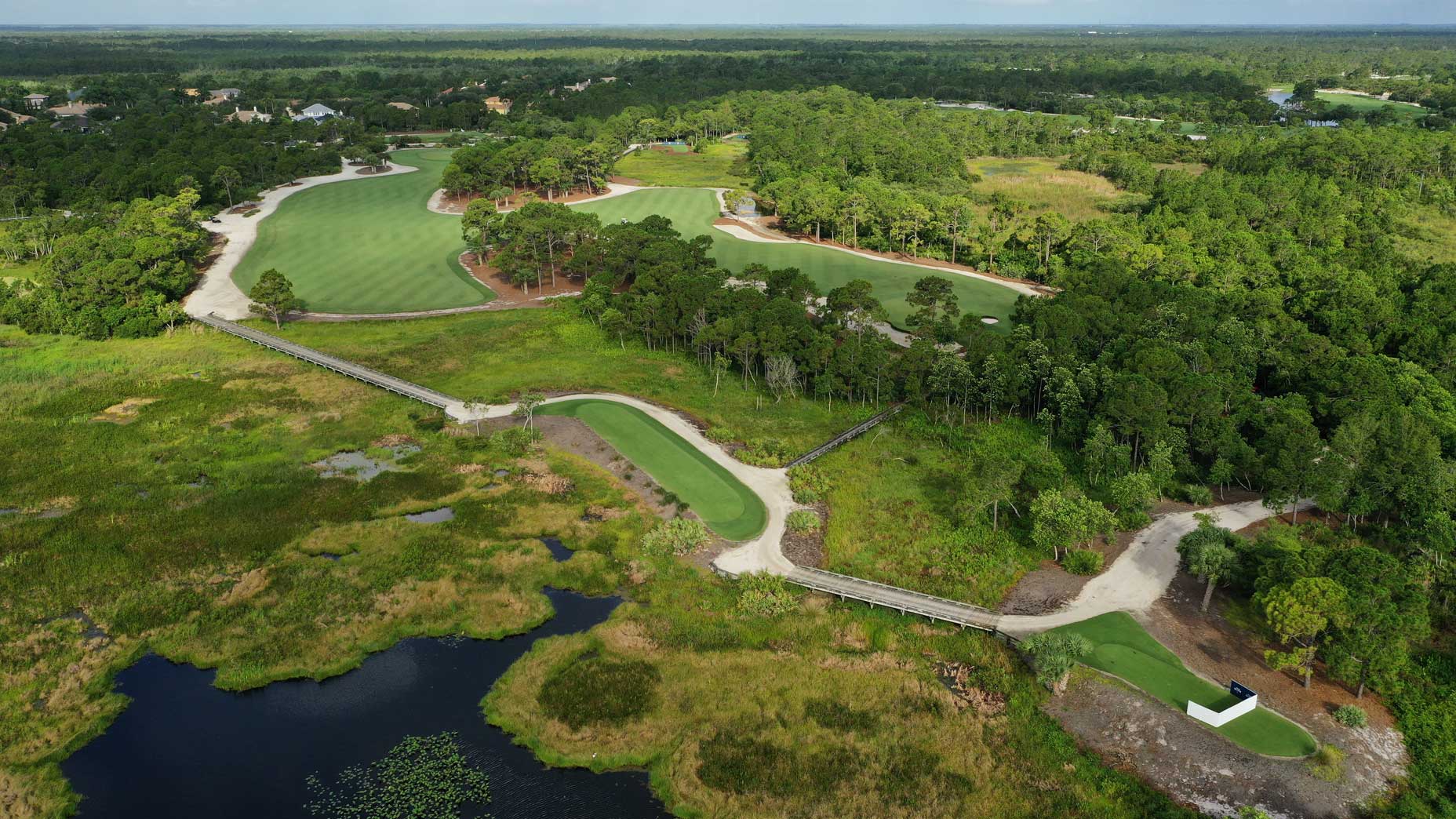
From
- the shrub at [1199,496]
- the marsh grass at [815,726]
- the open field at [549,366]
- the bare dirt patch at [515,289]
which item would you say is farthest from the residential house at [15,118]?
the shrub at [1199,496]

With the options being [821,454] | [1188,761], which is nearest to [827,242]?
[821,454]

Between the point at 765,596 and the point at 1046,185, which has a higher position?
the point at 1046,185

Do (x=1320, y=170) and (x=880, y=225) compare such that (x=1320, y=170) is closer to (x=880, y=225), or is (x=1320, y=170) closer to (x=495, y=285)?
(x=880, y=225)

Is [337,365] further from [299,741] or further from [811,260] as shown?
[811,260]

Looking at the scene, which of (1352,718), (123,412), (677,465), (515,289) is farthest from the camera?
(515,289)

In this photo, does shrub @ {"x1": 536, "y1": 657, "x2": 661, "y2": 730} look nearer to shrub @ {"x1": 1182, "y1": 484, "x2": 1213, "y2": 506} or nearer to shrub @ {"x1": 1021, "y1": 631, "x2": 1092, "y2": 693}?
shrub @ {"x1": 1021, "y1": 631, "x2": 1092, "y2": 693}

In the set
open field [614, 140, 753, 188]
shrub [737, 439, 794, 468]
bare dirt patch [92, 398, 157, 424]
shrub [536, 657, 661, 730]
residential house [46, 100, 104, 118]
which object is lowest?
shrub [536, 657, 661, 730]

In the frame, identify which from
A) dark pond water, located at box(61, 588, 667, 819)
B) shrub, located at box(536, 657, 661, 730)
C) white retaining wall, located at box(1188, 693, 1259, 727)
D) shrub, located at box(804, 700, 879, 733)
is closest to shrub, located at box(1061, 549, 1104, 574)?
white retaining wall, located at box(1188, 693, 1259, 727)
